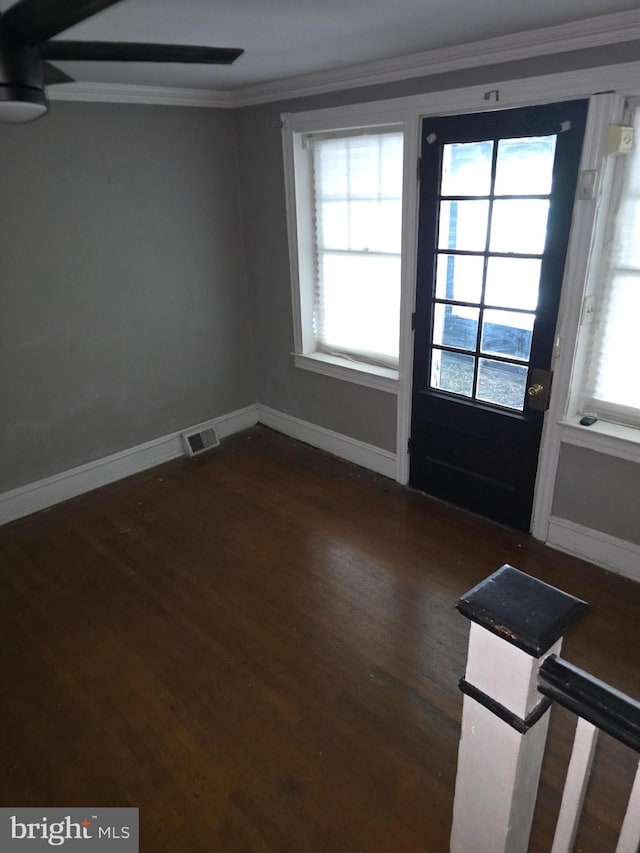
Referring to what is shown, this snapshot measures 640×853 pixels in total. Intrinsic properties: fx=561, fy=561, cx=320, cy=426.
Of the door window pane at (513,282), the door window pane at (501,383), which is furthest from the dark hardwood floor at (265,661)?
the door window pane at (513,282)

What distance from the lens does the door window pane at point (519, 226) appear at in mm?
2756

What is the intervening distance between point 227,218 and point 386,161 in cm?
142

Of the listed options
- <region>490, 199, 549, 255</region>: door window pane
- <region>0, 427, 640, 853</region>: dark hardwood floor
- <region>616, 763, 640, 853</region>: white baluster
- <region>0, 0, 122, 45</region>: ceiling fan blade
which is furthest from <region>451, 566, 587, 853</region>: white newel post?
<region>490, 199, 549, 255</region>: door window pane

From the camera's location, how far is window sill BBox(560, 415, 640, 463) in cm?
271

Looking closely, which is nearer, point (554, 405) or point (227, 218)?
point (554, 405)

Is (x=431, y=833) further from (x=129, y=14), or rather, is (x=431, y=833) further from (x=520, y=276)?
(x=129, y=14)

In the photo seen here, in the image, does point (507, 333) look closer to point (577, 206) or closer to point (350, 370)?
point (577, 206)

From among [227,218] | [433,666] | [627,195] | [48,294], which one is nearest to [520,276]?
[627,195]

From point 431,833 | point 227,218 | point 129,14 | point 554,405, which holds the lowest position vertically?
point 431,833

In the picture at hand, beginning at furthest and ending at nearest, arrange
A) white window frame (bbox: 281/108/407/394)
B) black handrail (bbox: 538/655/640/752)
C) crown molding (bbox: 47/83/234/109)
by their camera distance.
Result: white window frame (bbox: 281/108/407/394), crown molding (bbox: 47/83/234/109), black handrail (bbox: 538/655/640/752)

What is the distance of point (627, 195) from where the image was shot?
2541mm

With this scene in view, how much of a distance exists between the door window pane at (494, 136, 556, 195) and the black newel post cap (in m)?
2.27

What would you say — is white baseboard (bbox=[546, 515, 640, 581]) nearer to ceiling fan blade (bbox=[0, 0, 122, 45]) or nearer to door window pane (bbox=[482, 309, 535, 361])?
door window pane (bbox=[482, 309, 535, 361])

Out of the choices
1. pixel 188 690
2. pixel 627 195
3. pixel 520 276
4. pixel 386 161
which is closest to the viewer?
pixel 188 690
